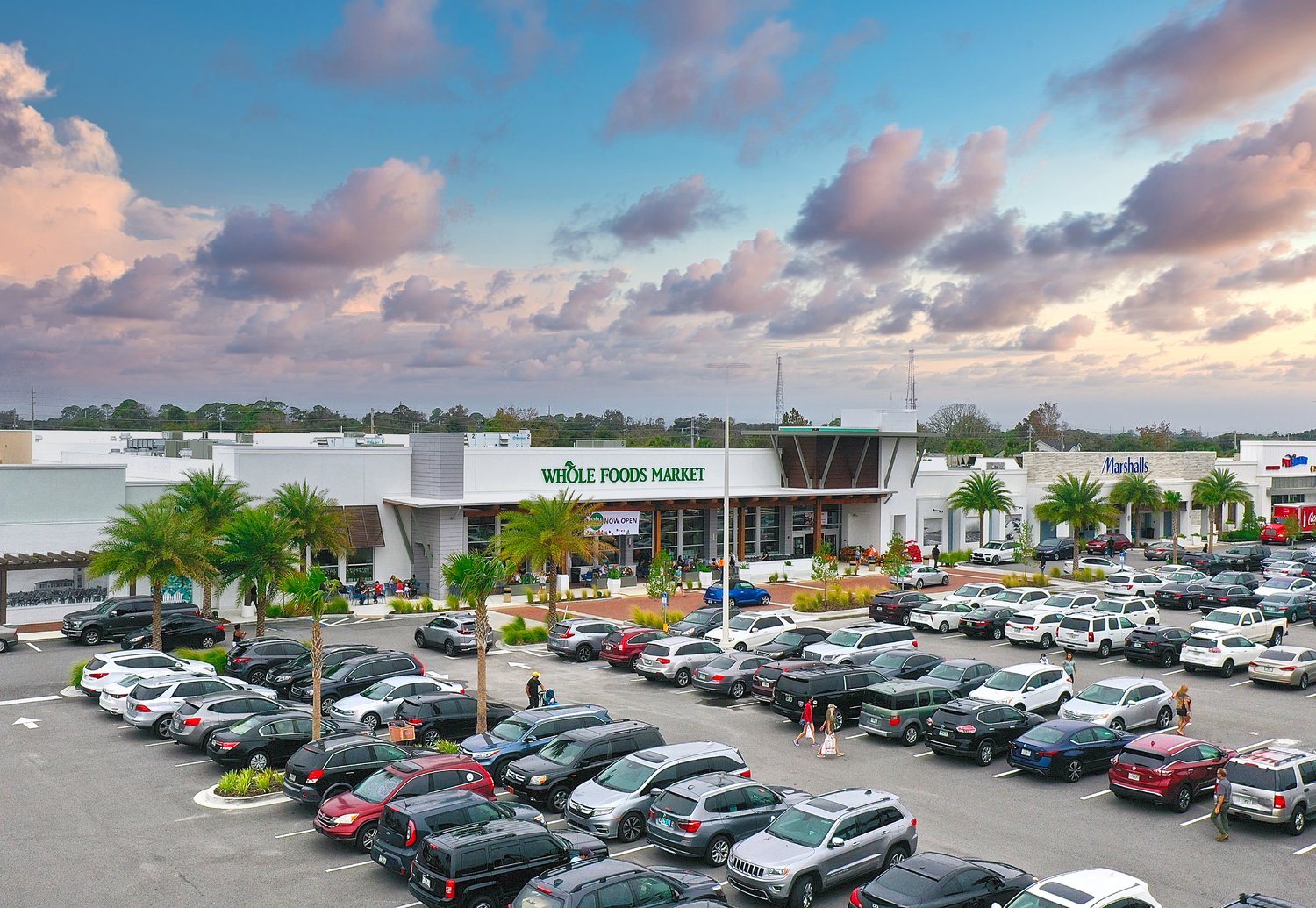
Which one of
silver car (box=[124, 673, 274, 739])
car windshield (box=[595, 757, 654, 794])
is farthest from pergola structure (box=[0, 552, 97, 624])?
car windshield (box=[595, 757, 654, 794])

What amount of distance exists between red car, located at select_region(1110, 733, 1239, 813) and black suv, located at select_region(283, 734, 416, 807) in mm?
14620

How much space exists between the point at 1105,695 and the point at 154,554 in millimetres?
29502

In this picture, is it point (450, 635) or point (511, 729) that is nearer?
point (511, 729)

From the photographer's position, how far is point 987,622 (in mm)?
41781

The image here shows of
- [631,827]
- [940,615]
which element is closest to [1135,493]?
[940,615]

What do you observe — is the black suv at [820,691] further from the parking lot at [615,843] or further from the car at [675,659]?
the car at [675,659]

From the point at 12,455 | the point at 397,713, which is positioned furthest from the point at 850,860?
the point at 12,455

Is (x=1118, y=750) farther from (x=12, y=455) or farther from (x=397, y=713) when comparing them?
(x=12, y=455)

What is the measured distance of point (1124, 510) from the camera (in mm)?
81250

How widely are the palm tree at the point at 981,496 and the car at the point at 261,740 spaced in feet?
163

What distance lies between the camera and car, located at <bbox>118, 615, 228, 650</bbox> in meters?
38.4

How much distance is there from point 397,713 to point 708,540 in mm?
37515

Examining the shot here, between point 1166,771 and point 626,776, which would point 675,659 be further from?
point 1166,771

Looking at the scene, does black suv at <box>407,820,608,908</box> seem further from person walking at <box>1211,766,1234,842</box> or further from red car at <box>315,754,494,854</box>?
person walking at <box>1211,766,1234,842</box>
